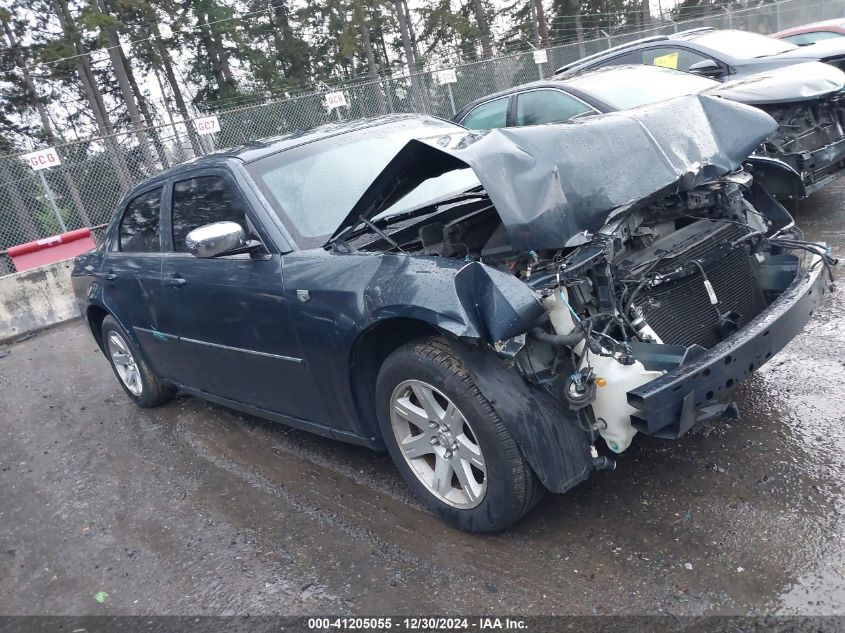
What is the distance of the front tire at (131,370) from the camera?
5.22m

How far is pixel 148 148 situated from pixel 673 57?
946 centimetres

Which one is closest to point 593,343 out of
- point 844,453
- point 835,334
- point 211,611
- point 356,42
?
point 844,453

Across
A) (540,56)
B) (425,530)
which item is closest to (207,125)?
(540,56)

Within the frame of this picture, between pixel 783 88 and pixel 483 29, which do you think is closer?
pixel 783 88

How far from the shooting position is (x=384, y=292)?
2.79m

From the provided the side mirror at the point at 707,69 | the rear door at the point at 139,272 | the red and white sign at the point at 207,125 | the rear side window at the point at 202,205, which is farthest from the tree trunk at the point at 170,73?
the rear side window at the point at 202,205

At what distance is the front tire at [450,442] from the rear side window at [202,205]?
1278mm

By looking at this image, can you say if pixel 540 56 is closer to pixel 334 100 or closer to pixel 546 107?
pixel 334 100

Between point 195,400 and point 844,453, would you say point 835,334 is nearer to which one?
point 844,453

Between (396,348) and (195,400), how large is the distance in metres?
3.12

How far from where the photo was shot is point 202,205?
3932 millimetres

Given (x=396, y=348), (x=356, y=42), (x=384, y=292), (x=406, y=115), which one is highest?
(x=356, y=42)

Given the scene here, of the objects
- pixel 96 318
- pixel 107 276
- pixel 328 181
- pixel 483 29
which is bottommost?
pixel 96 318

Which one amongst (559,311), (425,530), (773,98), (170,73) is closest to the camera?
(559,311)
